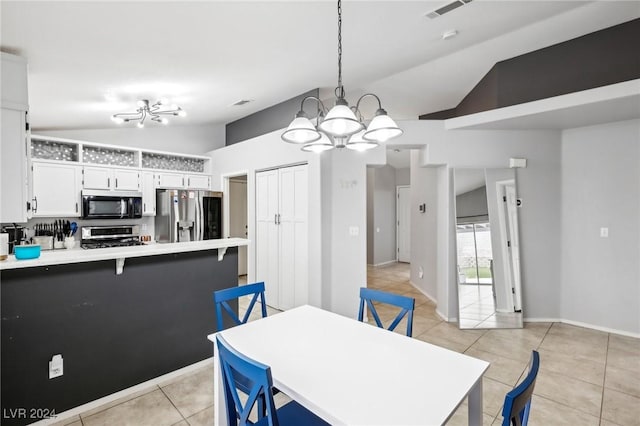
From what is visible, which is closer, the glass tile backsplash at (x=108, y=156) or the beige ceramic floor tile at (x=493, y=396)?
the beige ceramic floor tile at (x=493, y=396)

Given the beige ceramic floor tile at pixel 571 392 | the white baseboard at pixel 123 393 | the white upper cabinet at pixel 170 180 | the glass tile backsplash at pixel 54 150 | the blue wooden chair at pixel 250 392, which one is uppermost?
the glass tile backsplash at pixel 54 150

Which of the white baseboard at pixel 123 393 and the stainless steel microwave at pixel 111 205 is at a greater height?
the stainless steel microwave at pixel 111 205

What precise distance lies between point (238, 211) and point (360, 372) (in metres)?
5.12

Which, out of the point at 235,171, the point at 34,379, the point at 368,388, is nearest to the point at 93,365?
the point at 34,379

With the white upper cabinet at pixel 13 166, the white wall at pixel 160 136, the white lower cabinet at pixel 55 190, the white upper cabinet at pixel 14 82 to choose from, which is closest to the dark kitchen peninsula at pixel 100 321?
the white upper cabinet at pixel 13 166

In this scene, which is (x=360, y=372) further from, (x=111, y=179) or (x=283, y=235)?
(x=111, y=179)

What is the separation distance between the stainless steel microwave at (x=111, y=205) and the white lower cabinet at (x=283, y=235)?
200 cm

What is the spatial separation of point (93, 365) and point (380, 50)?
3760mm

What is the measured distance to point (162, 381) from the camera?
103 inches

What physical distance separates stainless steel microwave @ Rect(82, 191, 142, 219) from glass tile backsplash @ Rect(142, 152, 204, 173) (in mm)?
716

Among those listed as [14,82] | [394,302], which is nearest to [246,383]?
[394,302]

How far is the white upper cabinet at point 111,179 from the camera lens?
4535 millimetres

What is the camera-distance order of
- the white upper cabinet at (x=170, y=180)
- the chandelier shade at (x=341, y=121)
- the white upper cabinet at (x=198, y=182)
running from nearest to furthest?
1. the chandelier shade at (x=341, y=121)
2. the white upper cabinet at (x=170, y=180)
3. the white upper cabinet at (x=198, y=182)

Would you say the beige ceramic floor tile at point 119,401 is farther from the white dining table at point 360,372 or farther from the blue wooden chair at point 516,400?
the blue wooden chair at point 516,400
